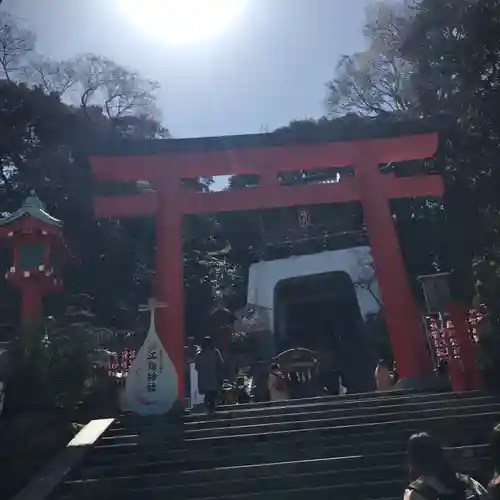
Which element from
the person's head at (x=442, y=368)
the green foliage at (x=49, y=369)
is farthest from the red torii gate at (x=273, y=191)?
the green foliage at (x=49, y=369)

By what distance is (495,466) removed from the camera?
9.16 ft

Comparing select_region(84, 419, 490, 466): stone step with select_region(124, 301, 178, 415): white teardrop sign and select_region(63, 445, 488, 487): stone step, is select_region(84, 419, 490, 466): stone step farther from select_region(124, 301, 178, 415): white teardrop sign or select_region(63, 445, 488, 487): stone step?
select_region(124, 301, 178, 415): white teardrop sign

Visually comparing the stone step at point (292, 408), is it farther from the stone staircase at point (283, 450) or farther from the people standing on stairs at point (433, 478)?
the people standing on stairs at point (433, 478)

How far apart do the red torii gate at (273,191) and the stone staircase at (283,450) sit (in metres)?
2.01

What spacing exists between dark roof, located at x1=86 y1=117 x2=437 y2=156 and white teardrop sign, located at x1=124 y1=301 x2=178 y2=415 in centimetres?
347

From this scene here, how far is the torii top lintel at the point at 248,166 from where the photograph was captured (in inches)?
399

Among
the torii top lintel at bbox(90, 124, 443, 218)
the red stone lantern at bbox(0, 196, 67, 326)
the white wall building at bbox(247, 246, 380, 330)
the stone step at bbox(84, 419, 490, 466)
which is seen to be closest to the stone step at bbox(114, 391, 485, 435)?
the stone step at bbox(84, 419, 490, 466)

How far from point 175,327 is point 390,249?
360 cm

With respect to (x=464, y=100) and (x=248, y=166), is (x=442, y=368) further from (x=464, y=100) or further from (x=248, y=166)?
(x=464, y=100)

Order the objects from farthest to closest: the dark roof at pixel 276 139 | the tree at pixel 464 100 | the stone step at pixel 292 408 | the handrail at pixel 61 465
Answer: the tree at pixel 464 100 → the dark roof at pixel 276 139 → the stone step at pixel 292 408 → the handrail at pixel 61 465

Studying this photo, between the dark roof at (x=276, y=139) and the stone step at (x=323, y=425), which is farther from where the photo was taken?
the dark roof at (x=276, y=139)

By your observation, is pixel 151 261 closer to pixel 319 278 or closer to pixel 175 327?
pixel 319 278

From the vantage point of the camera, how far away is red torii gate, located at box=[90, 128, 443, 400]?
9.46 meters

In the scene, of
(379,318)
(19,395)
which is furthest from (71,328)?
(379,318)
